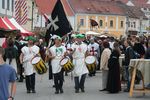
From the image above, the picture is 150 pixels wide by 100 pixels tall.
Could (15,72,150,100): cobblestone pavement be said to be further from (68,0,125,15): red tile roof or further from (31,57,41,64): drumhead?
(68,0,125,15): red tile roof

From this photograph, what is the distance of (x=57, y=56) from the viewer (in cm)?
1587

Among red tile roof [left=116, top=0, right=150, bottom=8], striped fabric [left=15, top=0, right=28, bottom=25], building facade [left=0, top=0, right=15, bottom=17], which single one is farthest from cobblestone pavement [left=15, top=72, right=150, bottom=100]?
red tile roof [left=116, top=0, right=150, bottom=8]

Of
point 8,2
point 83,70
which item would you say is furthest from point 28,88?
point 8,2

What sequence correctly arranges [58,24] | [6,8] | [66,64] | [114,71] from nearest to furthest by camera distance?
[66,64]
[114,71]
[58,24]
[6,8]

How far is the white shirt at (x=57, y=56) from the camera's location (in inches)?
622

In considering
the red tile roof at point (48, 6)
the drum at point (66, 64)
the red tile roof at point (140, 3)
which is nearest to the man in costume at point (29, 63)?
the drum at point (66, 64)

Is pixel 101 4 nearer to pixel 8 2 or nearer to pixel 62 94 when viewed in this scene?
pixel 8 2

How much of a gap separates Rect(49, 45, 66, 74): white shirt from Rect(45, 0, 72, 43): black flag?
3.61 metres

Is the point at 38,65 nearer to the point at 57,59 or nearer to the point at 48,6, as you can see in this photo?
the point at 57,59

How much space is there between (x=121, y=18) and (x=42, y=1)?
18433 millimetres

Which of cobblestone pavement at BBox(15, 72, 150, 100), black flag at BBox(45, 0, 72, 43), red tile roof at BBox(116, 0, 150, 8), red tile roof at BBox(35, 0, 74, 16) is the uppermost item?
red tile roof at BBox(116, 0, 150, 8)

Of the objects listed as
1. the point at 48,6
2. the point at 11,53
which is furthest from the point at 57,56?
the point at 48,6

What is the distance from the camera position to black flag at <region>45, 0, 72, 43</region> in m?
19.6

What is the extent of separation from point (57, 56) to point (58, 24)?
3844 mm
